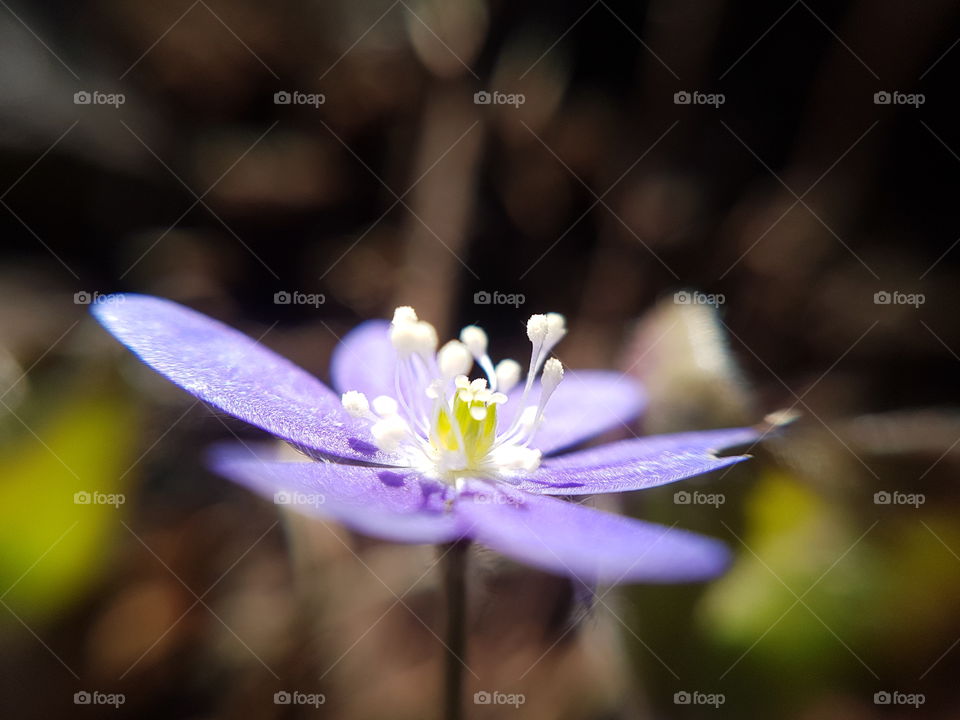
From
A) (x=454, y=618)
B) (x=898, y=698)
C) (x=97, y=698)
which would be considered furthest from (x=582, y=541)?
(x=97, y=698)

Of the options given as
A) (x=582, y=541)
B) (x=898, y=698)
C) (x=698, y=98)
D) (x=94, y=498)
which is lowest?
(x=898, y=698)

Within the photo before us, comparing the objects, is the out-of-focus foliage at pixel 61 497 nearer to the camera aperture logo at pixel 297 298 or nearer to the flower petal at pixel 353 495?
the flower petal at pixel 353 495

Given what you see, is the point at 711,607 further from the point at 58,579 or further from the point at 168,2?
the point at 168,2

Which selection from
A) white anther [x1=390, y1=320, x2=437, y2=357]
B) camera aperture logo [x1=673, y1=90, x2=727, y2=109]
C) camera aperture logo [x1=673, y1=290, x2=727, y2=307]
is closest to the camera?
white anther [x1=390, y1=320, x2=437, y2=357]

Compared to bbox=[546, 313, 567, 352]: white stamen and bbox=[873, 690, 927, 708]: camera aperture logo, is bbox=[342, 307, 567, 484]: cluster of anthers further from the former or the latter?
bbox=[873, 690, 927, 708]: camera aperture logo

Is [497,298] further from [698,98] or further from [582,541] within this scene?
[582,541]

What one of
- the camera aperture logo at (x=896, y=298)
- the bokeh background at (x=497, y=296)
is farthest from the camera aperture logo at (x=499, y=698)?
the camera aperture logo at (x=896, y=298)

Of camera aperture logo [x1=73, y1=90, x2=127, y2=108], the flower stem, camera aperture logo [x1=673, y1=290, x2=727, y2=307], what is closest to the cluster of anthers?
the flower stem
